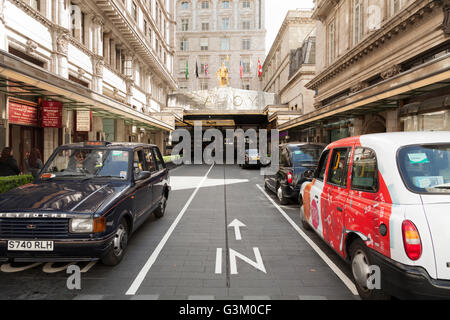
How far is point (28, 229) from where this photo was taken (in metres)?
3.83

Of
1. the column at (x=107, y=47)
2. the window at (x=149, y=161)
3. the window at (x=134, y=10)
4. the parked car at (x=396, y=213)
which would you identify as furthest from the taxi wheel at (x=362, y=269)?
the window at (x=134, y=10)

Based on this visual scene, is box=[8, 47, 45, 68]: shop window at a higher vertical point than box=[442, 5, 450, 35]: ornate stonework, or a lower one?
Answer: lower

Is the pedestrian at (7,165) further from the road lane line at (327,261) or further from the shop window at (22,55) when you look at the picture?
the road lane line at (327,261)

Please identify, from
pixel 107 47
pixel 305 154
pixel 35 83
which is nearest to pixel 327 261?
pixel 305 154

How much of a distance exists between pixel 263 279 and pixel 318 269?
3.09 feet

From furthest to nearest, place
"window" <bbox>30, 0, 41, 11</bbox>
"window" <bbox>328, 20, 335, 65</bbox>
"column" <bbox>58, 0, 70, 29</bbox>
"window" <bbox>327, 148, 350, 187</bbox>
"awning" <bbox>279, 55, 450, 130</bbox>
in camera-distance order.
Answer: "window" <bbox>328, 20, 335, 65</bbox> → "column" <bbox>58, 0, 70, 29</bbox> → "window" <bbox>30, 0, 41, 11</bbox> → "awning" <bbox>279, 55, 450, 130</bbox> → "window" <bbox>327, 148, 350, 187</bbox>

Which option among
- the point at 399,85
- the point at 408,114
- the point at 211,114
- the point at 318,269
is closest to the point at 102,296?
the point at 318,269

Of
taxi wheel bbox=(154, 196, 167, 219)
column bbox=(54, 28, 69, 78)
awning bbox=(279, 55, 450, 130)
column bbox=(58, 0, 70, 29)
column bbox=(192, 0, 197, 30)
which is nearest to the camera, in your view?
awning bbox=(279, 55, 450, 130)

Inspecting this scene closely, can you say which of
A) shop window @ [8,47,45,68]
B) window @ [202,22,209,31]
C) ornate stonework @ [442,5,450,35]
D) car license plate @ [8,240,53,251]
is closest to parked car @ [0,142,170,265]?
car license plate @ [8,240,53,251]

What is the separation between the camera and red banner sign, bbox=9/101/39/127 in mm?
12552

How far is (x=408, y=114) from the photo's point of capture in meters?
12.1

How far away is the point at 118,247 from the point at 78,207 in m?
0.99

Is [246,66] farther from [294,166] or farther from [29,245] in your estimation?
[29,245]

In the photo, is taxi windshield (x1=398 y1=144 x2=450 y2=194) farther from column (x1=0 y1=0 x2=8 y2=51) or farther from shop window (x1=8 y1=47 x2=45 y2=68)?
shop window (x1=8 y1=47 x2=45 y2=68)
